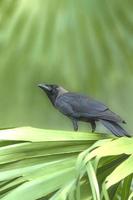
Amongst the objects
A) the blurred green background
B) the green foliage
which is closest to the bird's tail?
the green foliage

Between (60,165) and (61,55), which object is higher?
(61,55)

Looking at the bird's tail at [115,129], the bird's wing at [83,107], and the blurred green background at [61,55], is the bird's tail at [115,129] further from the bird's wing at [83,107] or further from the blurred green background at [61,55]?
the blurred green background at [61,55]

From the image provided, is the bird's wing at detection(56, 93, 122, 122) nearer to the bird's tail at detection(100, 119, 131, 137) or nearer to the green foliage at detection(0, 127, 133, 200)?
the bird's tail at detection(100, 119, 131, 137)

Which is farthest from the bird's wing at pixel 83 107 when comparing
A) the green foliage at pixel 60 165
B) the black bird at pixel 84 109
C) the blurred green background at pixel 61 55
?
the blurred green background at pixel 61 55

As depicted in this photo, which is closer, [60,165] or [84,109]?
[60,165]

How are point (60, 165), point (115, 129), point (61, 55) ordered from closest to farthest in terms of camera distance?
point (60, 165) → point (115, 129) → point (61, 55)

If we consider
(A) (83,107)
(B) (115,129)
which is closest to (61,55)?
(A) (83,107)

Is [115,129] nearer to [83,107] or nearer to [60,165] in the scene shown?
[83,107]
